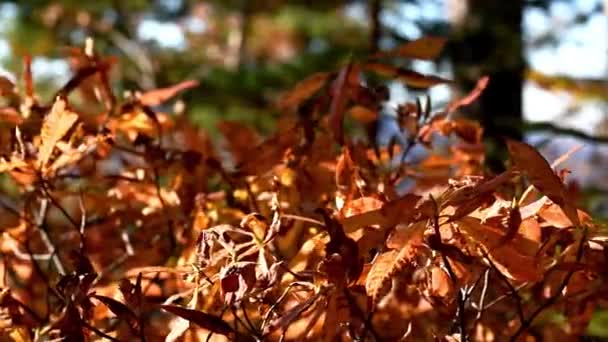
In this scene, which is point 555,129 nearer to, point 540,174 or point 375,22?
point 375,22

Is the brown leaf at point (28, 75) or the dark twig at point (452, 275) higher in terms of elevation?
the brown leaf at point (28, 75)

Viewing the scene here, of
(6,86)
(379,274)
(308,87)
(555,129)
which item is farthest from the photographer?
(555,129)

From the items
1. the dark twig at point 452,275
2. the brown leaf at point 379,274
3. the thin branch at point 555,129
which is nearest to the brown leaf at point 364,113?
the dark twig at point 452,275

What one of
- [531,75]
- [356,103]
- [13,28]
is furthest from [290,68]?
[13,28]

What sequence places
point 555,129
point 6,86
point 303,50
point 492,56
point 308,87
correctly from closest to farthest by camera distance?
point 6,86
point 308,87
point 555,129
point 492,56
point 303,50

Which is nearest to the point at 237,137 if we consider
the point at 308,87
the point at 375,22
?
the point at 308,87

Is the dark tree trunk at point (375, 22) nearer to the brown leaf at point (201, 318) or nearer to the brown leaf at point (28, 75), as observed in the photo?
the brown leaf at point (28, 75)
